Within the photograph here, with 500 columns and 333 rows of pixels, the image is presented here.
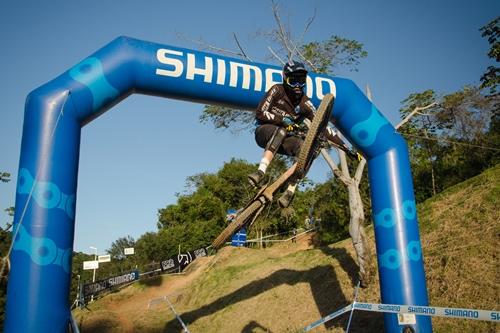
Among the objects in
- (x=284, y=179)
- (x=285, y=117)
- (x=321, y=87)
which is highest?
(x=321, y=87)

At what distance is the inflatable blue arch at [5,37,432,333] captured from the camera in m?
5.27

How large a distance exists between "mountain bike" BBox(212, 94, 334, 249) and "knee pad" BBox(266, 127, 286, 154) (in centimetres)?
38

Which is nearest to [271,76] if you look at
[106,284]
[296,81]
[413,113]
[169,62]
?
→ [296,81]

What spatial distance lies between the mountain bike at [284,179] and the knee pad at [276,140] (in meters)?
0.38

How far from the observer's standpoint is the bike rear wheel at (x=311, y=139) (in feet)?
18.6

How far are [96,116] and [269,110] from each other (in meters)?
2.86

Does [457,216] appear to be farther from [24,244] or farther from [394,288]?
[24,244]

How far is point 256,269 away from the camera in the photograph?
17.6 metres

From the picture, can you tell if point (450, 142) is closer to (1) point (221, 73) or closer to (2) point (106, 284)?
(1) point (221, 73)

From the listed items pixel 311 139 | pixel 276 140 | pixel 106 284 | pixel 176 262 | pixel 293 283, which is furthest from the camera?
pixel 176 262

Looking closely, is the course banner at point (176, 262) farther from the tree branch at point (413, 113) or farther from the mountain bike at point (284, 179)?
the mountain bike at point (284, 179)

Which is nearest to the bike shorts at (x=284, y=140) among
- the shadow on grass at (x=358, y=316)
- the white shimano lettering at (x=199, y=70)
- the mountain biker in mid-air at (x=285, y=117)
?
the mountain biker in mid-air at (x=285, y=117)

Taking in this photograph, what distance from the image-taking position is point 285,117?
247 inches

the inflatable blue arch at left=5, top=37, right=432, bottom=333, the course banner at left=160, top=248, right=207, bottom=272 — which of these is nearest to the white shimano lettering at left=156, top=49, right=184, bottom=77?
the inflatable blue arch at left=5, top=37, right=432, bottom=333
